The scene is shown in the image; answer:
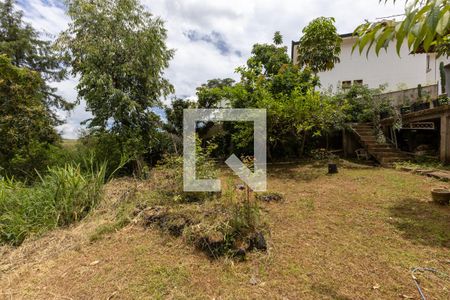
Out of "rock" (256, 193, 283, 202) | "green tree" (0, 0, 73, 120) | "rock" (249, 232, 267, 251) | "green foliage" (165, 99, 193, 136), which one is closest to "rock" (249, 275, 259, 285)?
Result: "rock" (249, 232, 267, 251)

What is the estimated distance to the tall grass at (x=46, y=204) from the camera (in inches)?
137

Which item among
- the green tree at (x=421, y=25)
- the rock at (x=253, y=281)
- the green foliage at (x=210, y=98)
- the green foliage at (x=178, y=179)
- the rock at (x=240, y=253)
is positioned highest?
the green foliage at (x=210, y=98)

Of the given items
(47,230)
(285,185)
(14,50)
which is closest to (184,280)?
(47,230)

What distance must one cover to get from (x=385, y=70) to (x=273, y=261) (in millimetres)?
15321

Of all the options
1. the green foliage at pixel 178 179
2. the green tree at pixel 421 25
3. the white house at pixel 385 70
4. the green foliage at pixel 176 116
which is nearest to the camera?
the green tree at pixel 421 25

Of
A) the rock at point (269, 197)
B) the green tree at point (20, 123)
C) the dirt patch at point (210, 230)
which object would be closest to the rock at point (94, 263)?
the dirt patch at point (210, 230)

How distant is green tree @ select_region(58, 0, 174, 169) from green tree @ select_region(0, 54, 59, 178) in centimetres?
126

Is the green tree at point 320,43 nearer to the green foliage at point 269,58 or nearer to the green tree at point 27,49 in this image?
the green foliage at point 269,58

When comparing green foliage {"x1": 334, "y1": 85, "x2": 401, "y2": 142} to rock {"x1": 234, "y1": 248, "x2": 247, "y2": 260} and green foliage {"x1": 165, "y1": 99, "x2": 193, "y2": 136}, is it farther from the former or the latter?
rock {"x1": 234, "y1": 248, "x2": 247, "y2": 260}

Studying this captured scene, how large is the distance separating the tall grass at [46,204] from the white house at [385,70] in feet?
41.5

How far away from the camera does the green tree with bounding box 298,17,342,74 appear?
694cm

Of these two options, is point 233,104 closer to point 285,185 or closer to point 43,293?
point 285,185
